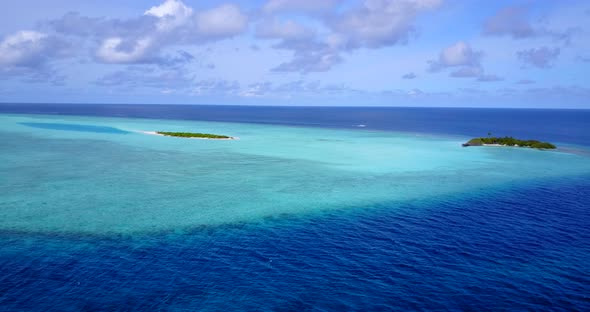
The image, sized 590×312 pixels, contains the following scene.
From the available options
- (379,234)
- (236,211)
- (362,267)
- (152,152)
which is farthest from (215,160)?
(362,267)

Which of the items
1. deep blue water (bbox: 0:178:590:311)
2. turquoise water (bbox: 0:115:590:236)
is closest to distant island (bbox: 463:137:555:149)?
turquoise water (bbox: 0:115:590:236)

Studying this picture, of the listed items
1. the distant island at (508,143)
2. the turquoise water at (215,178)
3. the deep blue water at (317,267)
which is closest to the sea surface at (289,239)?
the deep blue water at (317,267)

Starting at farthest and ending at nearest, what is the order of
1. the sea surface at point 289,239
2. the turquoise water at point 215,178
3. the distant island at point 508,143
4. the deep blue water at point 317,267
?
the distant island at point 508,143
the turquoise water at point 215,178
the sea surface at point 289,239
the deep blue water at point 317,267

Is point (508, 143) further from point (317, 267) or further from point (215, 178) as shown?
point (317, 267)

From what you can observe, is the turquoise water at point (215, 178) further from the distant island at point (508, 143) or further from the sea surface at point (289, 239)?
the distant island at point (508, 143)

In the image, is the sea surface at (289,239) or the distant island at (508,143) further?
the distant island at (508,143)

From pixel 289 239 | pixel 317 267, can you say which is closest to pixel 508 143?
pixel 289 239

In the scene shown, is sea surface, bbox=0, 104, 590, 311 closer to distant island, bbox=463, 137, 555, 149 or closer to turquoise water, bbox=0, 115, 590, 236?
turquoise water, bbox=0, 115, 590, 236
